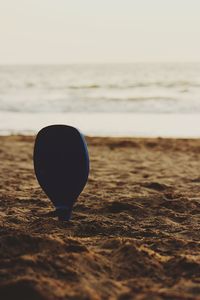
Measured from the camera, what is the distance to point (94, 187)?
5480 millimetres

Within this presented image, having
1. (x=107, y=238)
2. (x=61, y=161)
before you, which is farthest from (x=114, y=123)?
(x=107, y=238)

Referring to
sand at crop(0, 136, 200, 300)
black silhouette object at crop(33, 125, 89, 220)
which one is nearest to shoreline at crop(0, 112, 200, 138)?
sand at crop(0, 136, 200, 300)

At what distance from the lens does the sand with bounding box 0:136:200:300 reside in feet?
7.91

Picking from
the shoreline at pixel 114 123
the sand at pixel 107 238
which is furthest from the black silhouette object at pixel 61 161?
the shoreline at pixel 114 123

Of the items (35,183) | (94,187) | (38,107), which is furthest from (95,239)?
(38,107)

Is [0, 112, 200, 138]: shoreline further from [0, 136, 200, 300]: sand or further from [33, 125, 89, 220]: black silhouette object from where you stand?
[33, 125, 89, 220]: black silhouette object

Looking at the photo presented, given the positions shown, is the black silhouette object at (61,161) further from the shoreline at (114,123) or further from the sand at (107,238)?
the shoreline at (114,123)

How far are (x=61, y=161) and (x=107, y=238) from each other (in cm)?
65

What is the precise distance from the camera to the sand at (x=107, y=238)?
2.41 m

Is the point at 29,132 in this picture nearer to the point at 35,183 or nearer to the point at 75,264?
the point at 35,183

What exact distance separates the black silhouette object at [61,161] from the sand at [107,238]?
285 millimetres

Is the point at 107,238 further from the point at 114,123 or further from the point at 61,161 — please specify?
the point at 114,123

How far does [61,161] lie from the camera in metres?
3.65

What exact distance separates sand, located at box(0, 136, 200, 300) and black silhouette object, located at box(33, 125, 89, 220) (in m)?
0.29
